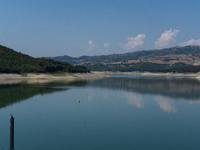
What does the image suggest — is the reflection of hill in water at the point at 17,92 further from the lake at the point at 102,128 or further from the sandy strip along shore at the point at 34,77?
the sandy strip along shore at the point at 34,77

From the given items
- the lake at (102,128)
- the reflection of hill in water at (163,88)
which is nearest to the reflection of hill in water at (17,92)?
the lake at (102,128)

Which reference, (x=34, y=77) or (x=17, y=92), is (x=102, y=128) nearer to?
(x=17, y=92)

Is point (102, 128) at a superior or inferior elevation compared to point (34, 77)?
inferior

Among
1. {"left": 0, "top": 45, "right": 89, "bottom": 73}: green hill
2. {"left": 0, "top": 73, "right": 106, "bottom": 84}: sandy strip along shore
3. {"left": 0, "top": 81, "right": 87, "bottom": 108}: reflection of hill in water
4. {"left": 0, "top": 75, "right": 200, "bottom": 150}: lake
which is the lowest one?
{"left": 0, "top": 75, "right": 200, "bottom": 150}: lake

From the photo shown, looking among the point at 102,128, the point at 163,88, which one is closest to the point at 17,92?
the point at 102,128

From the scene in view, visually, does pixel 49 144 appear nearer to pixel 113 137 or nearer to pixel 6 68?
pixel 113 137

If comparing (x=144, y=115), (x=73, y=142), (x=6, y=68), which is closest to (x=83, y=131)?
(x=73, y=142)

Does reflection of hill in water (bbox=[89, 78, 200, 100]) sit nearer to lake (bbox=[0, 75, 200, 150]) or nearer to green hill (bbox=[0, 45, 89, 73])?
lake (bbox=[0, 75, 200, 150])

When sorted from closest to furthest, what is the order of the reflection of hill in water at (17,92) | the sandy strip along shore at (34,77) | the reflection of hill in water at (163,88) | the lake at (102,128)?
1. the lake at (102,128)
2. the reflection of hill in water at (17,92)
3. the reflection of hill in water at (163,88)
4. the sandy strip along shore at (34,77)

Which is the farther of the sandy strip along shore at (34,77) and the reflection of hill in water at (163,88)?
the sandy strip along shore at (34,77)

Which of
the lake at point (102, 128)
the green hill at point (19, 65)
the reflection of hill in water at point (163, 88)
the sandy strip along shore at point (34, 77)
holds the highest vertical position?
the green hill at point (19, 65)

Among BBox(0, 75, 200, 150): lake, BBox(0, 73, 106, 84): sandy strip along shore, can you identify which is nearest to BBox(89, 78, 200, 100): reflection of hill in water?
BBox(0, 75, 200, 150): lake

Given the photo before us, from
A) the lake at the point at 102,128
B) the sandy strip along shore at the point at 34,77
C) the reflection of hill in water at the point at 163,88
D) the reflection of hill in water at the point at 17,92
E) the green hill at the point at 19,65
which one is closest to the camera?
the lake at the point at 102,128

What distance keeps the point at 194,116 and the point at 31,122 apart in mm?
21204
